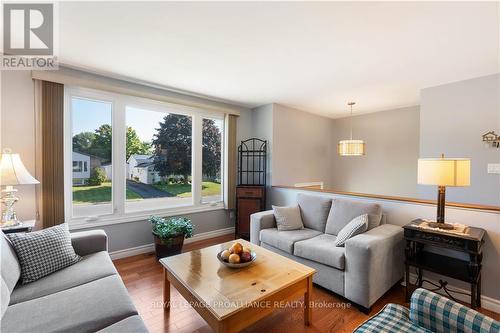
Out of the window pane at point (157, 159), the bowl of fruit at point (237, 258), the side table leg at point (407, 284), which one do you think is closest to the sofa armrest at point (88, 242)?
the window pane at point (157, 159)

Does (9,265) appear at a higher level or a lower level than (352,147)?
lower

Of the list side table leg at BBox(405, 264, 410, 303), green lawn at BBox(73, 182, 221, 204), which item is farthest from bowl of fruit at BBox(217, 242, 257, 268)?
green lawn at BBox(73, 182, 221, 204)

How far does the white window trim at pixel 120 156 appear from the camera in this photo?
9.30 ft

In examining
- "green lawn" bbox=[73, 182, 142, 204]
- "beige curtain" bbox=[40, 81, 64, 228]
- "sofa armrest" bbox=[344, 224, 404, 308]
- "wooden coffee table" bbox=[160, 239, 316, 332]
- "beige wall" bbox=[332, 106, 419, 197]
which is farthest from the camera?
"beige wall" bbox=[332, 106, 419, 197]

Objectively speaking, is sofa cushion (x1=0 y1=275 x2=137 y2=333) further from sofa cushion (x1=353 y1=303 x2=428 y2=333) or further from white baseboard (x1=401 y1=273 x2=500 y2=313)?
white baseboard (x1=401 y1=273 x2=500 y2=313)

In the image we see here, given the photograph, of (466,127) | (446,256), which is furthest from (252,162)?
(466,127)

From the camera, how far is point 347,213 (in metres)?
2.80

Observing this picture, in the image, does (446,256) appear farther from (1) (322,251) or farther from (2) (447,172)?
(1) (322,251)

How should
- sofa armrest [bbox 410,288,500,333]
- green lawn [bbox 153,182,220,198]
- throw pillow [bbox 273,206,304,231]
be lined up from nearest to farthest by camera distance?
sofa armrest [bbox 410,288,500,333], throw pillow [bbox 273,206,304,231], green lawn [bbox 153,182,220,198]

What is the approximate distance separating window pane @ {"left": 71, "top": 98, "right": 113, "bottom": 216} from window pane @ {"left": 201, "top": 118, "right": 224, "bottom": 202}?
147cm

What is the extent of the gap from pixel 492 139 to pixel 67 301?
453cm

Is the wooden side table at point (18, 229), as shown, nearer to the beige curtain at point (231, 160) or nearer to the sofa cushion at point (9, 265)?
the sofa cushion at point (9, 265)

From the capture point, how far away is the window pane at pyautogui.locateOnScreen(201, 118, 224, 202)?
4.13m

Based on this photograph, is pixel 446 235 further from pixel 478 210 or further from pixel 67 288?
pixel 67 288
